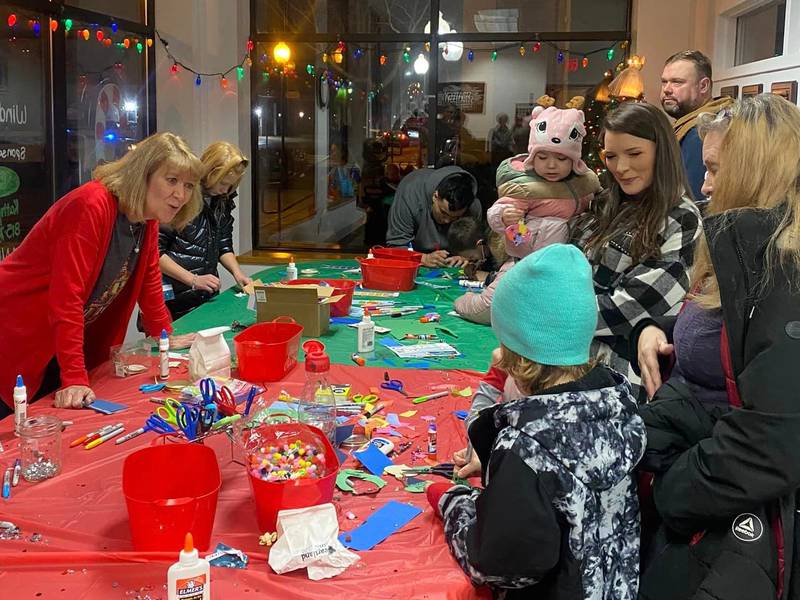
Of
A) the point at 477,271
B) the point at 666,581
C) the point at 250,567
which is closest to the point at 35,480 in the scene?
the point at 250,567

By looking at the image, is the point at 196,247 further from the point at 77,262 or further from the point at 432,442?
the point at 432,442

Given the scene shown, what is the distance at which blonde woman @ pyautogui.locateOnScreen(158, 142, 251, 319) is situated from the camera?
3.62m

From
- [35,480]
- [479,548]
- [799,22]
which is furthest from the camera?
[799,22]

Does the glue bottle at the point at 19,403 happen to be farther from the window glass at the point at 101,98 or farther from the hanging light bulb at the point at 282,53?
the hanging light bulb at the point at 282,53

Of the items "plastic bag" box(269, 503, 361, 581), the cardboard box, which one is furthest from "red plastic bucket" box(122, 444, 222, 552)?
the cardboard box

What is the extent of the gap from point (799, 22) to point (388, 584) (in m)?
3.50

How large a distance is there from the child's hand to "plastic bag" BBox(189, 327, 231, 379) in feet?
3.84

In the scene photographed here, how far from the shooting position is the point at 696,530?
128 cm

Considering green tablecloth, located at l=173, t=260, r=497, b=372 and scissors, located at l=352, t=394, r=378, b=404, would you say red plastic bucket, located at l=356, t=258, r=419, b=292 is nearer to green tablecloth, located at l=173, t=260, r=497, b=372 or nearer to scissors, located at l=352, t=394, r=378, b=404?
green tablecloth, located at l=173, t=260, r=497, b=372

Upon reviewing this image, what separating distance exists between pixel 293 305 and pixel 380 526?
5.22 ft

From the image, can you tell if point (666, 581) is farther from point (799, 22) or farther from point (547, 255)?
point (799, 22)

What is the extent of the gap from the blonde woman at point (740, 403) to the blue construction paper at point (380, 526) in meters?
0.50

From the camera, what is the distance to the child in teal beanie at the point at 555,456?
121cm

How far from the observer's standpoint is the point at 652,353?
162cm
